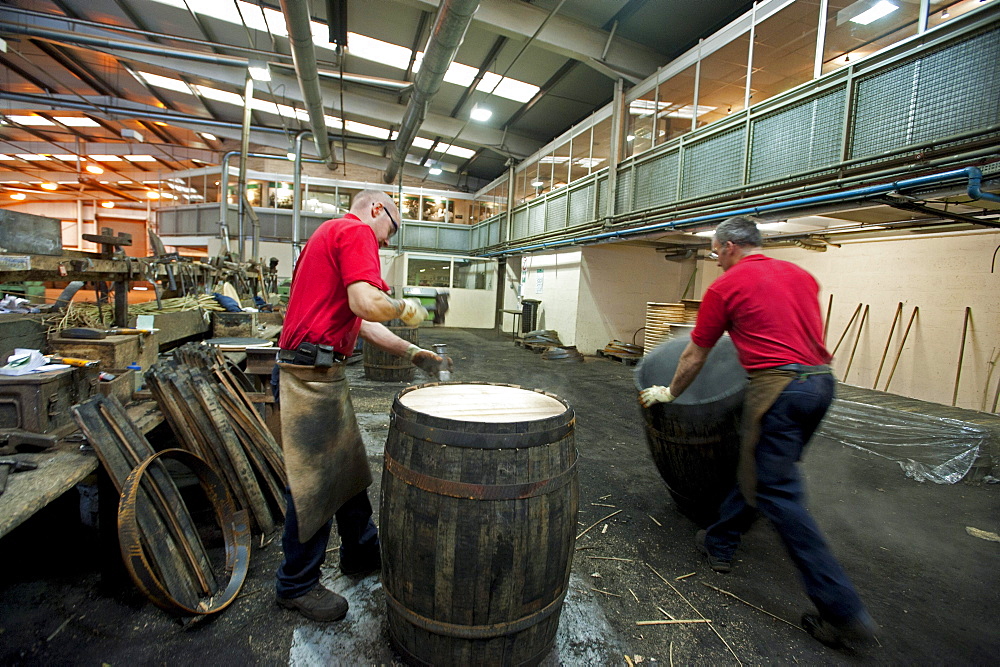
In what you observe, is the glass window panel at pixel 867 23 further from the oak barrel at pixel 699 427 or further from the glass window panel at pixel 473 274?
the glass window panel at pixel 473 274

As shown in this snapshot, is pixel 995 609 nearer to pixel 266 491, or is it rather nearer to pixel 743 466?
pixel 743 466

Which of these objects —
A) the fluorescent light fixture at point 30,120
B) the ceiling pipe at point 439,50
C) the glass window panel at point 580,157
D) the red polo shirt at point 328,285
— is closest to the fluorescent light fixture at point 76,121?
the fluorescent light fixture at point 30,120

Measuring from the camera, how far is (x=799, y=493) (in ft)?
6.31

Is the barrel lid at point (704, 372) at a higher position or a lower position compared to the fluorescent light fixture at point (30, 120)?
lower

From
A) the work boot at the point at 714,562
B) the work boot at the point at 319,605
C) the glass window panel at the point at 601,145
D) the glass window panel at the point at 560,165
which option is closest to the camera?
the work boot at the point at 319,605

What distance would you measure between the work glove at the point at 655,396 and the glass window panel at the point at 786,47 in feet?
20.9

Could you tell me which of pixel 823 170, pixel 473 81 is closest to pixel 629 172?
pixel 823 170

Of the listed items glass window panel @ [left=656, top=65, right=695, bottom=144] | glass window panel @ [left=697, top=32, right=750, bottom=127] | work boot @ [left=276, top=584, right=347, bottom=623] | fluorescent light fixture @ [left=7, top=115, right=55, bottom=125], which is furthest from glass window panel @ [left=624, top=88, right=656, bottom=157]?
fluorescent light fixture @ [left=7, top=115, right=55, bottom=125]

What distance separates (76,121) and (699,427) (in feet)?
64.4

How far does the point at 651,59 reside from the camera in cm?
881

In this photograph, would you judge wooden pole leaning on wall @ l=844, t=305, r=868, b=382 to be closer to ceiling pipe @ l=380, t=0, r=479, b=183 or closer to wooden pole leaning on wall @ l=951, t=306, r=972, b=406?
wooden pole leaning on wall @ l=951, t=306, r=972, b=406

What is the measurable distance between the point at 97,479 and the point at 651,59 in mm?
10303

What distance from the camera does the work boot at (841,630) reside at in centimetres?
178

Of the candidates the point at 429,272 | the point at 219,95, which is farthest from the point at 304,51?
the point at 429,272
